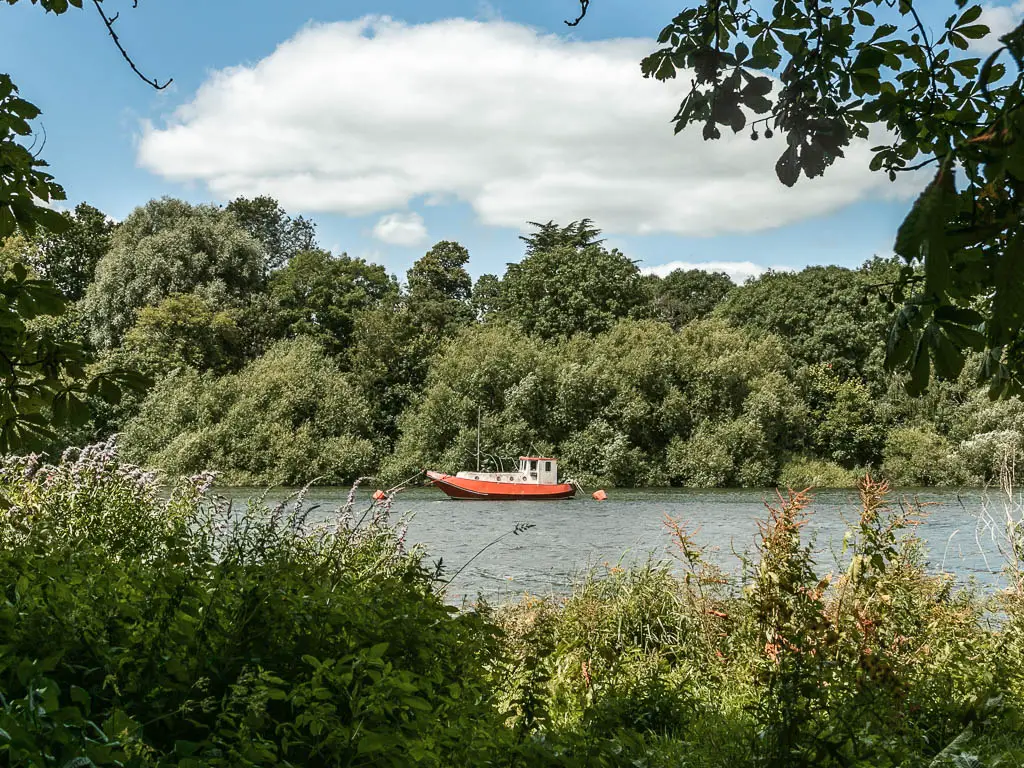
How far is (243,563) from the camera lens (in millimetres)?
4121

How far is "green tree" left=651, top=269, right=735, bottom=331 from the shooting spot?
167ft

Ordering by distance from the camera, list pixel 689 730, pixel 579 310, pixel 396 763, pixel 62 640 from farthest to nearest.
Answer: pixel 579 310, pixel 689 730, pixel 62 640, pixel 396 763

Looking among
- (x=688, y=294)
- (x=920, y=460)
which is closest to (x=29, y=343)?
(x=920, y=460)

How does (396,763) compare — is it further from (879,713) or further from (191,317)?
(191,317)

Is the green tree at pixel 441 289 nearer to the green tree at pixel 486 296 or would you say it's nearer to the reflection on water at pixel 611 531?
the green tree at pixel 486 296

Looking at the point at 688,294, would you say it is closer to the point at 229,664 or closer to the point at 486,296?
the point at 486,296

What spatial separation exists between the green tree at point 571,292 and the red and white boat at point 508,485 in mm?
11915

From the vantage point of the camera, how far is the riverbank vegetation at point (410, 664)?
2566mm

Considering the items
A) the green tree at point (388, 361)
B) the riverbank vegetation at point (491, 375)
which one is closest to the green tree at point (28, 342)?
the riverbank vegetation at point (491, 375)

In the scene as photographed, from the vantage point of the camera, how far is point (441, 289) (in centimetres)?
4822

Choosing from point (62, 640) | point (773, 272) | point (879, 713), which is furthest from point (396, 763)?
point (773, 272)

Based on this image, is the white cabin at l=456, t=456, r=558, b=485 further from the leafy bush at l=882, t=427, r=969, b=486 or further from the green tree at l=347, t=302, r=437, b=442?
the leafy bush at l=882, t=427, r=969, b=486

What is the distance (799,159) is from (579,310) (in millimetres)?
41495

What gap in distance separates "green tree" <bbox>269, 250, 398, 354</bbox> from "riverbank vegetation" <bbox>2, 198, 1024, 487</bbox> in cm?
13
